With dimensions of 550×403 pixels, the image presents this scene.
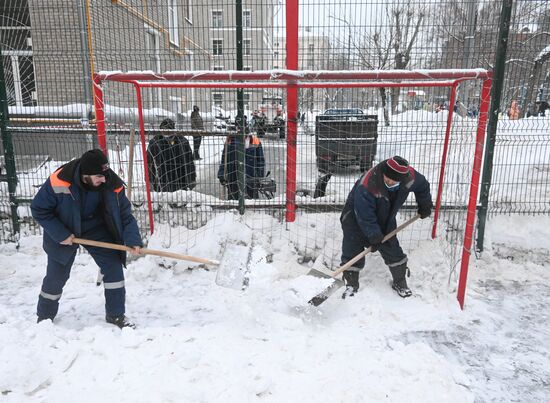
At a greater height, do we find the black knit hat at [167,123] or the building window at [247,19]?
the building window at [247,19]

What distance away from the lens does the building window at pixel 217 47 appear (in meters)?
5.05

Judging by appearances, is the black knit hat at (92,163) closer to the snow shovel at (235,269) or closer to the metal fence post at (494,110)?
the snow shovel at (235,269)

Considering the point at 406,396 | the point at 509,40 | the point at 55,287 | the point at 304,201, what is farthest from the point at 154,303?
the point at 509,40

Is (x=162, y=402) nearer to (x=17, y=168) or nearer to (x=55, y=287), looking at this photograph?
(x=55, y=287)

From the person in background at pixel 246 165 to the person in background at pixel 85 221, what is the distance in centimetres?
196

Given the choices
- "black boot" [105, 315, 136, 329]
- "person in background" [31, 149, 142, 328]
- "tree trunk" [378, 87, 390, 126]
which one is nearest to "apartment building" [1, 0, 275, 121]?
"tree trunk" [378, 87, 390, 126]

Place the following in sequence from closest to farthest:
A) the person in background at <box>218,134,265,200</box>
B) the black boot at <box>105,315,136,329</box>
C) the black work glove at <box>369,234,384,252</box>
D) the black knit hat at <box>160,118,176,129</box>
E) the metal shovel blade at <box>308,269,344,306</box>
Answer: the black boot at <box>105,315,136,329</box>
the metal shovel blade at <box>308,269,344,306</box>
the black work glove at <box>369,234,384,252</box>
the person in background at <box>218,134,265,200</box>
the black knit hat at <box>160,118,176,129</box>

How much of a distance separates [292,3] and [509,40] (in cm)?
252

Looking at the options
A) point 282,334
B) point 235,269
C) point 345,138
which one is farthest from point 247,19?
point 282,334

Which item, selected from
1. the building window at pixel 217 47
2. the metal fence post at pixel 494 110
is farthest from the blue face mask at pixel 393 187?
the building window at pixel 217 47

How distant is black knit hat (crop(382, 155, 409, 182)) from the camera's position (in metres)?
3.98

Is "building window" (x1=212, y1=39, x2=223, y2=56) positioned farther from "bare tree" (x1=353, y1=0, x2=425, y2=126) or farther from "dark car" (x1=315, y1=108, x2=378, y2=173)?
"bare tree" (x1=353, y1=0, x2=425, y2=126)

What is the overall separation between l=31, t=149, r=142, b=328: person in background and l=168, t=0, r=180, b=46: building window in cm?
261

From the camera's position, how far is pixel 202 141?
18.5ft
